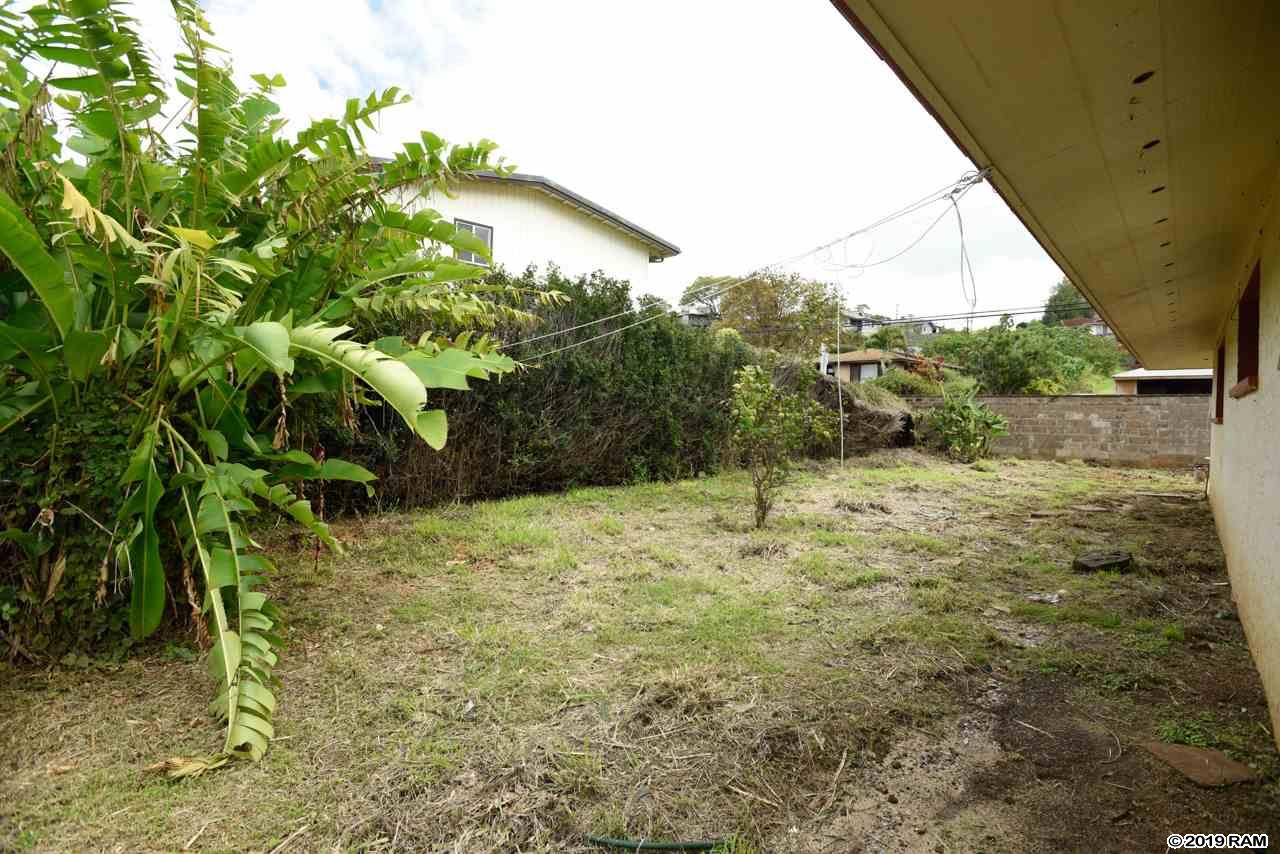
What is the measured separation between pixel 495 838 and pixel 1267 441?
12.5ft

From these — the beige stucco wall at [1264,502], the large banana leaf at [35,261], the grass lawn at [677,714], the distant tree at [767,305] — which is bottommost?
the grass lawn at [677,714]

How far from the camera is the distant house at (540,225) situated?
12406mm

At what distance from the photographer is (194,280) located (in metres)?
2.46

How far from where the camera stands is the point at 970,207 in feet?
17.2

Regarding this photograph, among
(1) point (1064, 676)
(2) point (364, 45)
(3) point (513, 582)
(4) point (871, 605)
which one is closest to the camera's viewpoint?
(1) point (1064, 676)

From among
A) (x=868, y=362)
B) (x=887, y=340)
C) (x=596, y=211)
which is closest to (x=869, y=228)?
(x=596, y=211)

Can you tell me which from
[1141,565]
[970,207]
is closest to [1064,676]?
[1141,565]

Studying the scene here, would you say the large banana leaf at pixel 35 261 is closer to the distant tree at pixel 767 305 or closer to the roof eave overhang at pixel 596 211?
the roof eave overhang at pixel 596 211

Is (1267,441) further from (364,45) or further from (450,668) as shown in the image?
(364,45)

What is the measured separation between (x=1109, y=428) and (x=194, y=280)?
51.2 feet

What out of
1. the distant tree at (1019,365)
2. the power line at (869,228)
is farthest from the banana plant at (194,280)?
the distant tree at (1019,365)

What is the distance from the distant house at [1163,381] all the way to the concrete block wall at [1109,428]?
10.6 meters

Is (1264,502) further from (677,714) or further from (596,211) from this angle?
(596,211)

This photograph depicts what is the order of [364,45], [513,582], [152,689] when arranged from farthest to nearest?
[364,45]
[513,582]
[152,689]
